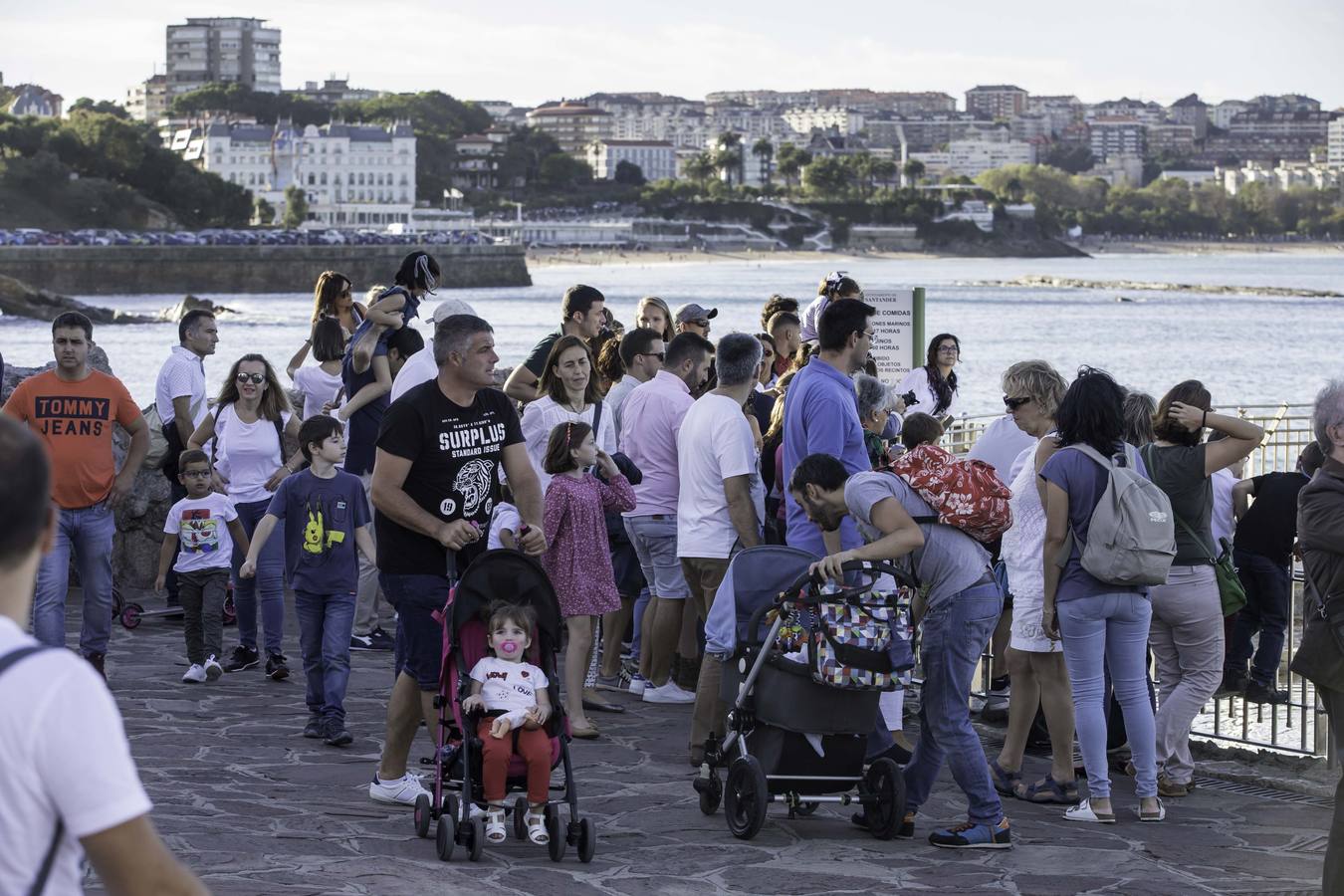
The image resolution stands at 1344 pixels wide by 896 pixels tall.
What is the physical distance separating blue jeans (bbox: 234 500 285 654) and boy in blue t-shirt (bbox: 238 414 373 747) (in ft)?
2.51

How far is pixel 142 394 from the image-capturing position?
33375 mm

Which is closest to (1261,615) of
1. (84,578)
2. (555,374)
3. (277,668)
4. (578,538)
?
(578,538)

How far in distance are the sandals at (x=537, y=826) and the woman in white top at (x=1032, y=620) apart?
6.09ft

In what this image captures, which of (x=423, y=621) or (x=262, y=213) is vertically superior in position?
(x=262, y=213)

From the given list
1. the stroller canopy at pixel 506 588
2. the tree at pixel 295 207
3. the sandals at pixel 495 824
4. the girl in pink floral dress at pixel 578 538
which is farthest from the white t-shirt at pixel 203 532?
the tree at pixel 295 207

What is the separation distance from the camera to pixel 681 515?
6.99 metres

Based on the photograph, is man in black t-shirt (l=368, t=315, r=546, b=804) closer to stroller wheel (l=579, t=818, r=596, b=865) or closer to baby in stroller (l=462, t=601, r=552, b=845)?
baby in stroller (l=462, t=601, r=552, b=845)

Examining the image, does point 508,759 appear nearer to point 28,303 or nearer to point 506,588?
point 506,588

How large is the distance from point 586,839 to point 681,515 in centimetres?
209

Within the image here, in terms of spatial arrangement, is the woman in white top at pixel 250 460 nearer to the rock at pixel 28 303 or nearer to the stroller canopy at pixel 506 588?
the stroller canopy at pixel 506 588

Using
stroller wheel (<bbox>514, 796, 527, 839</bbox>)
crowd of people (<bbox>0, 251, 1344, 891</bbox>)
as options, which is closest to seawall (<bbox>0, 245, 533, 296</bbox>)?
crowd of people (<bbox>0, 251, 1344, 891</bbox>)

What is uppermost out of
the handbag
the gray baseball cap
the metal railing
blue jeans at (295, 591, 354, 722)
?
the gray baseball cap

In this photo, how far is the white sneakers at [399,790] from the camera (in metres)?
5.78

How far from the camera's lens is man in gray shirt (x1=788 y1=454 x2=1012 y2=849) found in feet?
17.5
